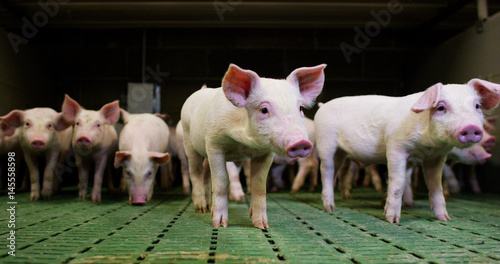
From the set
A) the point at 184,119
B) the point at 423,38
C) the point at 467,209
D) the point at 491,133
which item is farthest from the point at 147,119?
the point at 423,38

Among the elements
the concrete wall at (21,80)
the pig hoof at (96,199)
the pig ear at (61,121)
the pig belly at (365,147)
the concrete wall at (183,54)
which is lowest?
the pig hoof at (96,199)

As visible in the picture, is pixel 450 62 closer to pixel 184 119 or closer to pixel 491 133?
pixel 491 133

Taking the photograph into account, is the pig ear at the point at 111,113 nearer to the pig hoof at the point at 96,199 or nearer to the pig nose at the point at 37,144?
the pig nose at the point at 37,144

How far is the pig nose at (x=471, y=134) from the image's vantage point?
254cm

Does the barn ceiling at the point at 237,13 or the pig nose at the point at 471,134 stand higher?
the barn ceiling at the point at 237,13

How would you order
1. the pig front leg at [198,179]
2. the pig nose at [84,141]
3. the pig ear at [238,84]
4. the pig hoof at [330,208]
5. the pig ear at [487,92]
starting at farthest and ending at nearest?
Answer: 1. the pig nose at [84,141]
2. the pig hoof at [330,208]
3. the pig front leg at [198,179]
4. the pig ear at [487,92]
5. the pig ear at [238,84]

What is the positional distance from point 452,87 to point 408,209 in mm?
1412

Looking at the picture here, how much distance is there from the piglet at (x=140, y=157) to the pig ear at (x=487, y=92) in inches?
112

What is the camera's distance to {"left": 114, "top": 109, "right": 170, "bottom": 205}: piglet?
397 cm

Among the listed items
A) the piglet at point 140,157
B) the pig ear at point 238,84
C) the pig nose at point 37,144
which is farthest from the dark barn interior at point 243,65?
the pig ear at point 238,84

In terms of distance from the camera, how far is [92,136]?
4.39 m

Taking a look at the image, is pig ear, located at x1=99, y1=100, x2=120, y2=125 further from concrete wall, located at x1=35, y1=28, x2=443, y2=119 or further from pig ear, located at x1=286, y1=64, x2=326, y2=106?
pig ear, located at x1=286, y1=64, x2=326, y2=106

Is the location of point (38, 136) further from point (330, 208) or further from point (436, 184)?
→ point (436, 184)

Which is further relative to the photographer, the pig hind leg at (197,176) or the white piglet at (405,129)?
the pig hind leg at (197,176)
